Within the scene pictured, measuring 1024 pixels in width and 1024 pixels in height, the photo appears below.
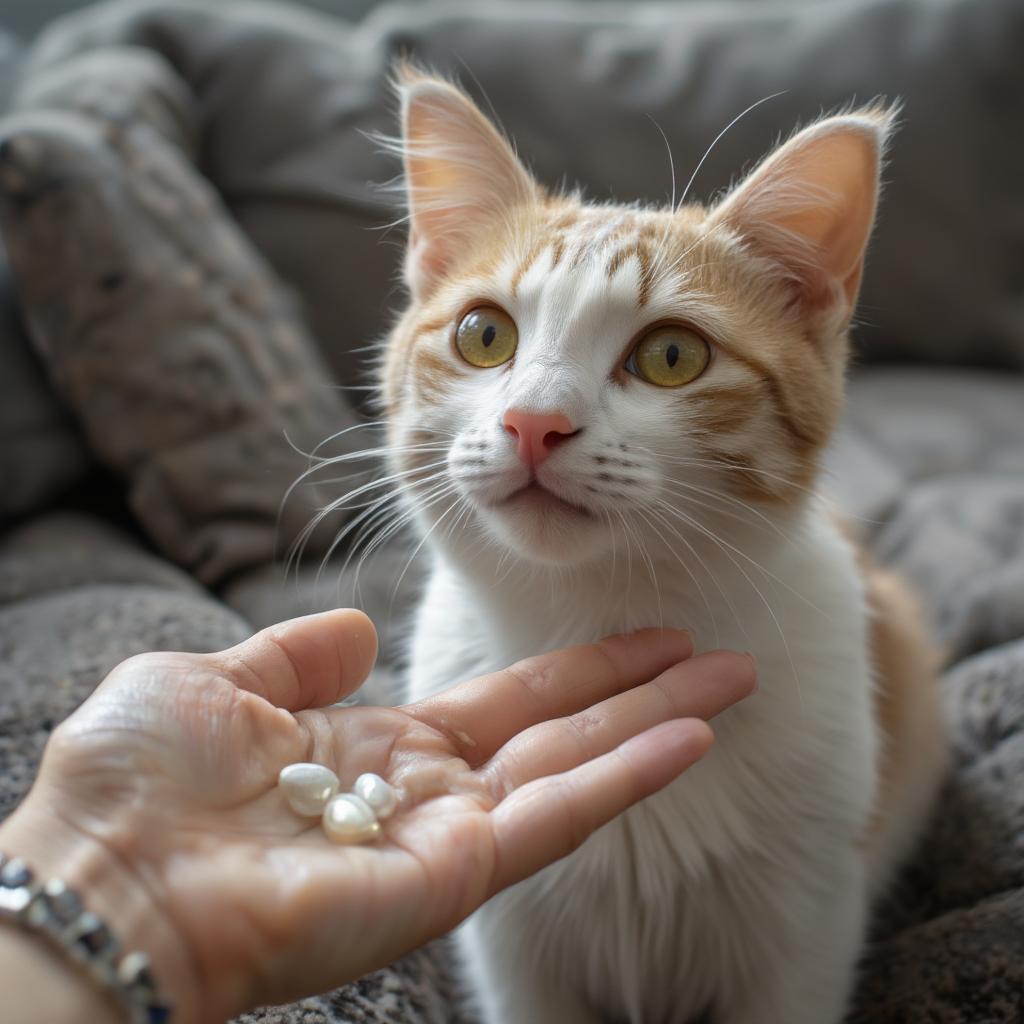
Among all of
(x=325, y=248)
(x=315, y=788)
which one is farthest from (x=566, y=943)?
(x=325, y=248)

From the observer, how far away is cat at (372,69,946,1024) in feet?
3.26

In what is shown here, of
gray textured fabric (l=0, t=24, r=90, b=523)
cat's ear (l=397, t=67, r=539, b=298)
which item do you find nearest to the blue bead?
cat's ear (l=397, t=67, r=539, b=298)

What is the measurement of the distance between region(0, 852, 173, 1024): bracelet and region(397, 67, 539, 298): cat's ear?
89 cm

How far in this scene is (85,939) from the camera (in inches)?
27.3

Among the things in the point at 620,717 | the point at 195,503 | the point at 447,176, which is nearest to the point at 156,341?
the point at 195,503

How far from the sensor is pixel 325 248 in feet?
7.82

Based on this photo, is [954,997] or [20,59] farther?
[20,59]

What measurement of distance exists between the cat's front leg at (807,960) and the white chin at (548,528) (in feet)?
1.67

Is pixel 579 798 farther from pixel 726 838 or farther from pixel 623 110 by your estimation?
pixel 623 110

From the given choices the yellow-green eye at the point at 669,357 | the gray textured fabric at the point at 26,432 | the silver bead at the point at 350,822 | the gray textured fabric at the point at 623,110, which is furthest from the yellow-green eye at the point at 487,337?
the gray textured fabric at the point at 623,110

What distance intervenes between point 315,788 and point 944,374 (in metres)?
2.50

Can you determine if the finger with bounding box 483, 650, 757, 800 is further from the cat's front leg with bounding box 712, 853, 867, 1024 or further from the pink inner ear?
the pink inner ear

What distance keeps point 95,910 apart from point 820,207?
103 cm

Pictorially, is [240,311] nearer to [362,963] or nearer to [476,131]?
[476,131]
